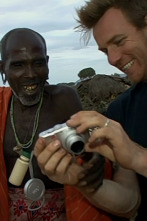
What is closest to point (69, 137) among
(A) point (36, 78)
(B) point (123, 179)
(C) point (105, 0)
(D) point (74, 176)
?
(D) point (74, 176)

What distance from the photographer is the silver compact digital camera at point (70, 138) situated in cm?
143

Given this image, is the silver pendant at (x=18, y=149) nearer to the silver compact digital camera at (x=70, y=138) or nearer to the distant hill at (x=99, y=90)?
the silver compact digital camera at (x=70, y=138)

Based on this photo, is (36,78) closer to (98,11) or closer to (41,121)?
(41,121)

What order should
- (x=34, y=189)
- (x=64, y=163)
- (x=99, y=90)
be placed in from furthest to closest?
(x=99, y=90) → (x=34, y=189) → (x=64, y=163)

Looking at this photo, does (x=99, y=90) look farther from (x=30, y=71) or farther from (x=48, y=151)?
(x=48, y=151)

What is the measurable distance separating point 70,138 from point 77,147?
5 cm

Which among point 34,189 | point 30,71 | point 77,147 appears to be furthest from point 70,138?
point 30,71

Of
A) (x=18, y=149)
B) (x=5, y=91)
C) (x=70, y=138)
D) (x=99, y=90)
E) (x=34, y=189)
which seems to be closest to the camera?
(x=70, y=138)

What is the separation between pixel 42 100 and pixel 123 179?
2.20ft

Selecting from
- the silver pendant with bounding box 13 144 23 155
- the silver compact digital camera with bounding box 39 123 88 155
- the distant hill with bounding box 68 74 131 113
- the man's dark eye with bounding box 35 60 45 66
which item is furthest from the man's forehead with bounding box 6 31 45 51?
the distant hill with bounding box 68 74 131 113

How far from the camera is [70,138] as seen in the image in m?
1.44

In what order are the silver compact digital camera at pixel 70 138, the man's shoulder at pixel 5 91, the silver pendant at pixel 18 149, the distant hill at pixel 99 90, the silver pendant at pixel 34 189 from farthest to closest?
the distant hill at pixel 99 90, the man's shoulder at pixel 5 91, the silver pendant at pixel 18 149, the silver pendant at pixel 34 189, the silver compact digital camera at pixel 70 138

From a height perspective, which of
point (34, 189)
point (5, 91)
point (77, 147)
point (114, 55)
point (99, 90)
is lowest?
point (99, 90)

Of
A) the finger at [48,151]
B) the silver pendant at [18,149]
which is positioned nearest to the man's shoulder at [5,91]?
the silver pendant at [18,149]
